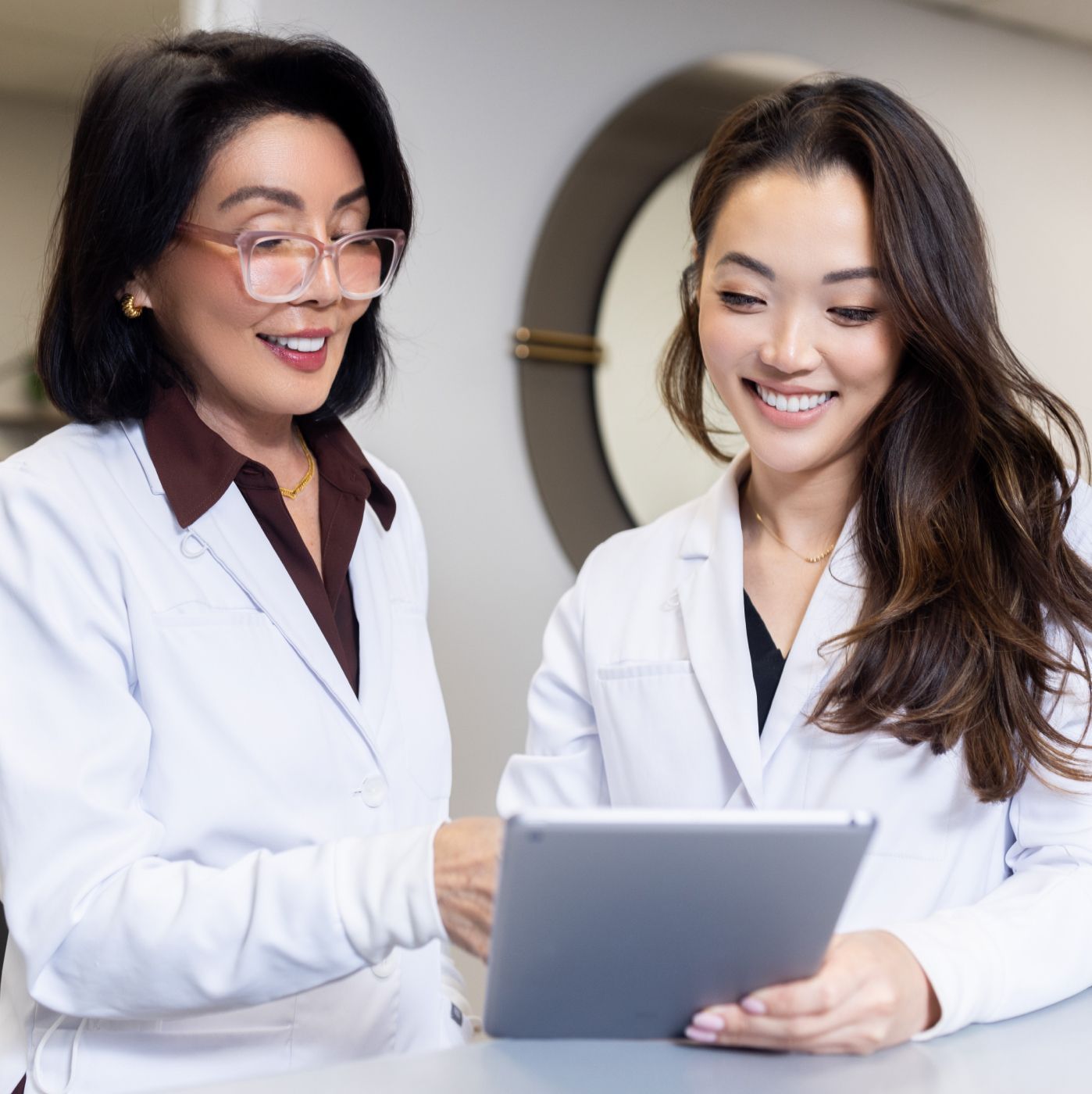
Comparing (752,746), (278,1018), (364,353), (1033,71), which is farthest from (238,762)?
(1033,71)

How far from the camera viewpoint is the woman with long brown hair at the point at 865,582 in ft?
4.81

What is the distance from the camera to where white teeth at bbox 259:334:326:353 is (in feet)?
5.13

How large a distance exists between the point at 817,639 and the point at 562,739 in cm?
37

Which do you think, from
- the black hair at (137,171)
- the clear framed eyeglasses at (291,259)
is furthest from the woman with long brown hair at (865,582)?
the black hair at (137,171)

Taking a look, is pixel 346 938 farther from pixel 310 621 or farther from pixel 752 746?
pixel 752 746

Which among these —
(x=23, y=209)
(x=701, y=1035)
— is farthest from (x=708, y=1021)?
(x=23, y=209)

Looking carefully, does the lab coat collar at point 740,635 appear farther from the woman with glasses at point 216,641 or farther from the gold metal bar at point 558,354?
the gold metal bar at point 558,354

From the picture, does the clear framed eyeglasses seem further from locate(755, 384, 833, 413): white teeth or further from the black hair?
locate(755, 384, 833, 413): white teeth

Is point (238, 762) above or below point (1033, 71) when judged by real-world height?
below

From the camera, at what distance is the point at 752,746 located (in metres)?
1.53

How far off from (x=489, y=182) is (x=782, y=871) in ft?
7.73

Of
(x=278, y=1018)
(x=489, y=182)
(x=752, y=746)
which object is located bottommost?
(x=278, y=1018)

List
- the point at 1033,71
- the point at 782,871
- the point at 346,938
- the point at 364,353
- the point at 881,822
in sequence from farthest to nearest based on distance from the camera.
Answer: the point at 1033,71 → the point at 364,353 → the point at 881,822 → the point at 346,938 → the point at 782,871

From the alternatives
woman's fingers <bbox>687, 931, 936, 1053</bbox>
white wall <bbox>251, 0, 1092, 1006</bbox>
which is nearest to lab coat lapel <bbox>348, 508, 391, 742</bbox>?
woman's fingers <bbox>687, 931, 936, 1053</bbox>
